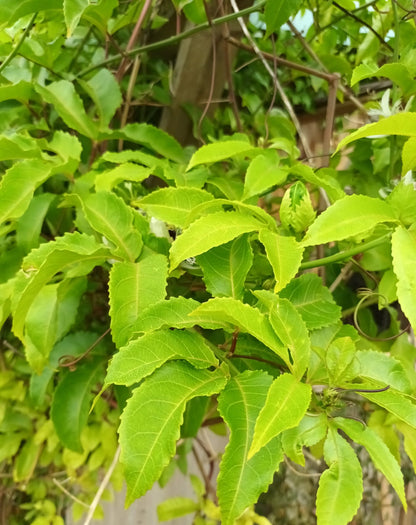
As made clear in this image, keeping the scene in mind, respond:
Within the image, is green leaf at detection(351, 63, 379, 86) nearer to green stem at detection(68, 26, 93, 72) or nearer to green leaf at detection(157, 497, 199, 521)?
Result: green stem at detection(68, 26, 93, 72)

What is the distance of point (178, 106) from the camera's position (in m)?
0.89

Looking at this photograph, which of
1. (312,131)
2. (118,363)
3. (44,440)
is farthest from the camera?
(312,131)

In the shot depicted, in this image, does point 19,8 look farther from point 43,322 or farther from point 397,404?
point 397,404

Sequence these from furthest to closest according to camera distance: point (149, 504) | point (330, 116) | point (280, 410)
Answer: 1. point (149, 504)
2. point (330, 116)
3. point (280, 410)

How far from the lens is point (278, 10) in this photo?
602mm

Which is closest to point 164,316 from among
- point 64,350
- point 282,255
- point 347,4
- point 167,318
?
point 167,318

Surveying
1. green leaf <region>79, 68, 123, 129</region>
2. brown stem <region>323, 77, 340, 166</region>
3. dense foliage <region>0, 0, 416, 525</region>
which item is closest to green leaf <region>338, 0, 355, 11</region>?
dense foliage <region>0, 0, 416, 525</region>

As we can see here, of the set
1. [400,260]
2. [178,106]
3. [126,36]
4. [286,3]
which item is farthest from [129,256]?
[126,36]

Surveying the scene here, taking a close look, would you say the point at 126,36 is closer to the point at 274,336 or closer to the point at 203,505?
the point at 274,336

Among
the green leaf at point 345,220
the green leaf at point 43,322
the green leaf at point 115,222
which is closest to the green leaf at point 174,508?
the green leaf at point 43,322

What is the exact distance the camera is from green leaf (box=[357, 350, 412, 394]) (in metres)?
0.40

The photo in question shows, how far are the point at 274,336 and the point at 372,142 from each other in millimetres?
544

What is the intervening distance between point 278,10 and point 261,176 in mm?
230

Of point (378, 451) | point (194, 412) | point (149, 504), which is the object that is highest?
point (378, 451)
